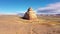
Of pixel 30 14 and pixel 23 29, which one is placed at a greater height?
pixel 30 14

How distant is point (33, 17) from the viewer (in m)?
40.9

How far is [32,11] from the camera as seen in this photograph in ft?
136

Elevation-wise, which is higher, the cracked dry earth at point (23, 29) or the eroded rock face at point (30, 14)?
the eroded rock face at point (30, 14)

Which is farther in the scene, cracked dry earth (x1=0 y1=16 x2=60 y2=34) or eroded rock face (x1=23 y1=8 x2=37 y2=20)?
eroded rock face (x1=23 y1=8 x2=37 y2=20)

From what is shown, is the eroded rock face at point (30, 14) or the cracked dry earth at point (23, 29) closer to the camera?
the cracked dry earth at point (23, 29)

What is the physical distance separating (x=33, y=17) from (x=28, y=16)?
1.70 m

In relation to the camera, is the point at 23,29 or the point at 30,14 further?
the point at 30,14

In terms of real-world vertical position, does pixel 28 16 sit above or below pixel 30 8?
below

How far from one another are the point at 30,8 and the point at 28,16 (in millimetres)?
2803

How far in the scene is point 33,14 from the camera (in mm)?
41281

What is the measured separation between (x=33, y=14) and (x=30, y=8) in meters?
2.23

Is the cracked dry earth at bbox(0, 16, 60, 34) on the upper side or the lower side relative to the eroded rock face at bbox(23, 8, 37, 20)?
lower

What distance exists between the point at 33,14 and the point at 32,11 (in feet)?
3.49

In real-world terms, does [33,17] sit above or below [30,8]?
below
